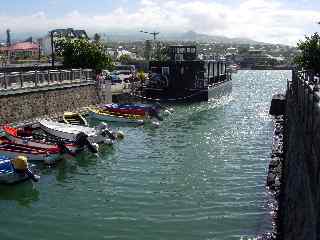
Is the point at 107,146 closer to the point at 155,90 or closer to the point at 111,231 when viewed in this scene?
the point at 111,231

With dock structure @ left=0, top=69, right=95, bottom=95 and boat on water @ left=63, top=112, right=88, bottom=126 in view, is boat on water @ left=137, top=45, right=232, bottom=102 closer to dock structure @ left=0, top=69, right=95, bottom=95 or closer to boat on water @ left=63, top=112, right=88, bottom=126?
dock structure @ left=0, top=69, right=95, bottom=95

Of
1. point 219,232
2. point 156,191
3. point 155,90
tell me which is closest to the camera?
point 219,232

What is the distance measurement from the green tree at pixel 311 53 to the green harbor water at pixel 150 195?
1541cm

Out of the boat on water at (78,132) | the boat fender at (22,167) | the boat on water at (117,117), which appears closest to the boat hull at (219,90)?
the boat on water at (117,117)

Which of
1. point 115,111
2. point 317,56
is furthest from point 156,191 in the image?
point 317,56

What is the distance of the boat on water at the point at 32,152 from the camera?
25533 mm

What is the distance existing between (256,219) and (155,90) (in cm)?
4337

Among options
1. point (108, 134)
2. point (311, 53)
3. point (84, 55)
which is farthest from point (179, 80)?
point (108, 134)

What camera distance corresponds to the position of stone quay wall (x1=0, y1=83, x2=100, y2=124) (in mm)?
34125

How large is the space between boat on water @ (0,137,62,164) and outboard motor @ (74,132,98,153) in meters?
1.95

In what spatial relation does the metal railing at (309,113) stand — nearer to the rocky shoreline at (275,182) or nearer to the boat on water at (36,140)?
the rocky shoreline at (275,182)

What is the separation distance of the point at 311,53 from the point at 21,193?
33771mm

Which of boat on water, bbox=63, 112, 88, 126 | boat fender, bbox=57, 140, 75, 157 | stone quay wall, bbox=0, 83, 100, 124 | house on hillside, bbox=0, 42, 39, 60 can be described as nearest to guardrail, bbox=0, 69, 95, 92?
stone quay wall, bbox=0, 83, 100, 124

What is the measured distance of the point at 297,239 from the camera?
450 inches
